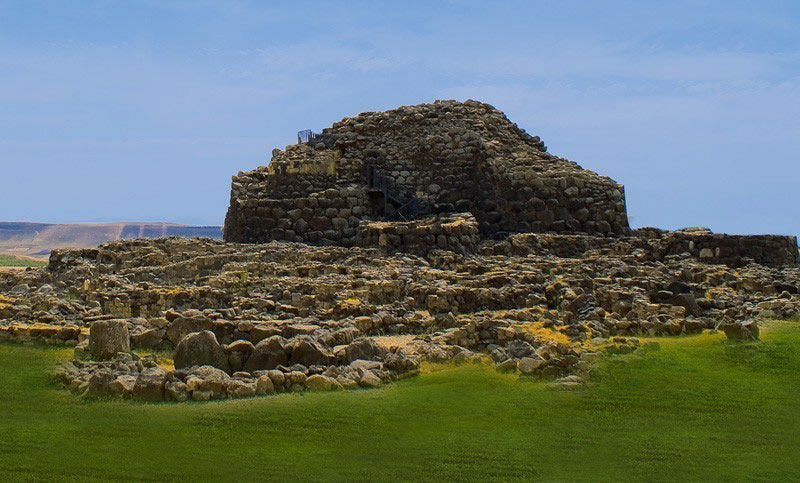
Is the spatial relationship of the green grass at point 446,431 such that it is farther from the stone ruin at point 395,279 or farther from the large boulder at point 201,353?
the large boulder at point 201,353

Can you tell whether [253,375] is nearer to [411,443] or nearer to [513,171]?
[411,443]

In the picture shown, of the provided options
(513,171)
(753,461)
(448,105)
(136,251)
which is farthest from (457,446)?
(448,105)

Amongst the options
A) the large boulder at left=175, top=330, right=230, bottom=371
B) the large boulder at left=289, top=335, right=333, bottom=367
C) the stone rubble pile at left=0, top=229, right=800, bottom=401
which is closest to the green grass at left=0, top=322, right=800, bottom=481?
the stone rubble pile at left=0, top=229, right=800, bottom=401

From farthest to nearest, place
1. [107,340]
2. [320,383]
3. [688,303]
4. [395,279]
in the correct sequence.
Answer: [395,279] → [688,303] → [107,340] → [320,383]

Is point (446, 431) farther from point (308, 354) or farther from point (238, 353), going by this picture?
point (238, 353)

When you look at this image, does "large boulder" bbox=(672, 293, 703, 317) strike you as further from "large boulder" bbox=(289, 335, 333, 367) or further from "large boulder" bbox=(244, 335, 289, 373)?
"large boulder" bbox=(244, 335, 289, 373)

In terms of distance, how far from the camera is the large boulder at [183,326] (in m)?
16.0

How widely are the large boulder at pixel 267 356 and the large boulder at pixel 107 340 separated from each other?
7.07 feet

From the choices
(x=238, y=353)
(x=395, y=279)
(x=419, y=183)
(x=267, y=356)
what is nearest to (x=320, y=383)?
(x=267, y=356)

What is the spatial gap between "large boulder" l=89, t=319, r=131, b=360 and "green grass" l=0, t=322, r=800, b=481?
4.31 ft

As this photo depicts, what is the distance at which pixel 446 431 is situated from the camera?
11.7m

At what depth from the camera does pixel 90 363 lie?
14.7 m

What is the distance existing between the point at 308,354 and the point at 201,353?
1350mm

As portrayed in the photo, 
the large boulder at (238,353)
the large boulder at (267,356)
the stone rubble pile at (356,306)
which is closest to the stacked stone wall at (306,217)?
the stone rubble pile at (356,306)
